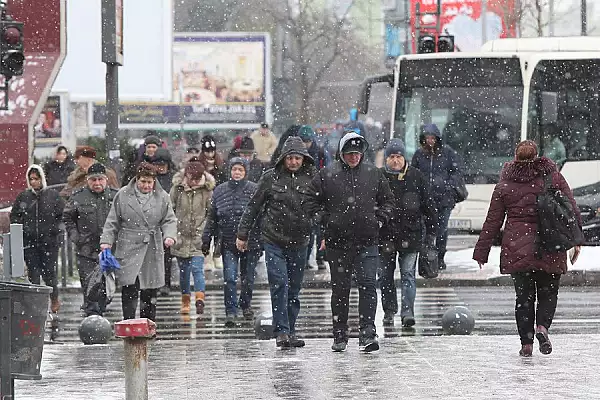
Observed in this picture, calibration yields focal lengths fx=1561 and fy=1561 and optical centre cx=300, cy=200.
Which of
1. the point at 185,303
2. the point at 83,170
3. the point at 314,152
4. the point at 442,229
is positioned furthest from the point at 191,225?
the point at 442,229

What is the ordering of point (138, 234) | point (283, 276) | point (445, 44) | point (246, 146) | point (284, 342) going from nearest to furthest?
point (284, 342), point (283, 276), point (138, 234), point (246, 146), point (445, 44)

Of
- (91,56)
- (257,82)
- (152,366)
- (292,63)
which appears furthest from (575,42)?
(292,63)

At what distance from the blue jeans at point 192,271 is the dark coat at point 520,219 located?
533 cm

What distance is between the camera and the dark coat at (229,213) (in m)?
16.4

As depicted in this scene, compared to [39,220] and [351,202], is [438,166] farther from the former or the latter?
[351,202]

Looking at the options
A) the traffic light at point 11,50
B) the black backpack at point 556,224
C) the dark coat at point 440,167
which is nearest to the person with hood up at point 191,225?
the traffic light at point 11,50

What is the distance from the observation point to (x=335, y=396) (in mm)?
10328

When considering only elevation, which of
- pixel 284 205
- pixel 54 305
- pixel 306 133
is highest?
pixel 306 133

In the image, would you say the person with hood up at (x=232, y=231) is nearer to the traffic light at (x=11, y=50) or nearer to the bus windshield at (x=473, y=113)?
the traffic light at (x=11, y=50)

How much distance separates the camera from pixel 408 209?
15.3 m

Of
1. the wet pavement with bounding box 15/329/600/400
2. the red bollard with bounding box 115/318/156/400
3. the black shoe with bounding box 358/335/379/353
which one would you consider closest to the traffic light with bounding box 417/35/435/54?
the wet pavement with bounding box 15/329/600/400

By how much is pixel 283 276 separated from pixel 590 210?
39.2ft

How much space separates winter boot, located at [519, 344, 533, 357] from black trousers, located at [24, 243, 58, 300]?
666 cm

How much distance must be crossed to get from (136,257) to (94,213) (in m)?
1.55
